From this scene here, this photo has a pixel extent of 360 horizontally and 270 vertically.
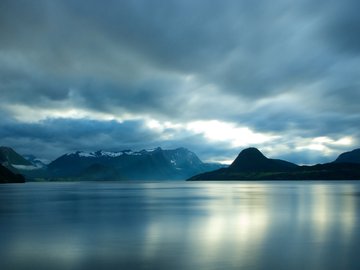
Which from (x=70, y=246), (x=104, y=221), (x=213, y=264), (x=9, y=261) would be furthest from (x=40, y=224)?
(x=213, y=264)

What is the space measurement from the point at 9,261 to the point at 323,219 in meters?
57.6

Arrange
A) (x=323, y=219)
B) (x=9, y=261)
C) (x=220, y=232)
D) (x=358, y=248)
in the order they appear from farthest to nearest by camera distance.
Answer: (x=323, y=219), (x=220, y=232), (x=358, y=248), (x=9, y=261)

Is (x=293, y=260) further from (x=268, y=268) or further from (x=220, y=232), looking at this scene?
(x=220, y=232)

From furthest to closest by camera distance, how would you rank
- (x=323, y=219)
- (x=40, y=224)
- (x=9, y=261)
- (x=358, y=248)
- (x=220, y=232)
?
(x=323, y=219)
(x=40, y=224)
(x=220, y=232)
(x=358, y=248)
(x=9, y=261)

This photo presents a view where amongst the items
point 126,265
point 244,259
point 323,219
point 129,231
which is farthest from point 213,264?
point 323,219

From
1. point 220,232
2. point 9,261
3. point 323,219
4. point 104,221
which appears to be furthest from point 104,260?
point 323,219

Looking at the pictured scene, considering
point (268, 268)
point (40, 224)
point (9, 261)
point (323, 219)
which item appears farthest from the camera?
point (323, 219)

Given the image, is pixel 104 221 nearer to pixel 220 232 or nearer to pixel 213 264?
pixel 220 232

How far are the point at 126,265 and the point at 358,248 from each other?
27139 mm

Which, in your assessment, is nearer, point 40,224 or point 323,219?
point 40,224

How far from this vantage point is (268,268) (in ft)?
105

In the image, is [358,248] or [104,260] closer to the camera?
[104,260]

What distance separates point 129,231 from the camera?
55.3 m

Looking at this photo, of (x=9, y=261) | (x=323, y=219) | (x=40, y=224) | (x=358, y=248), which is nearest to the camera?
(x=9, y=261)
